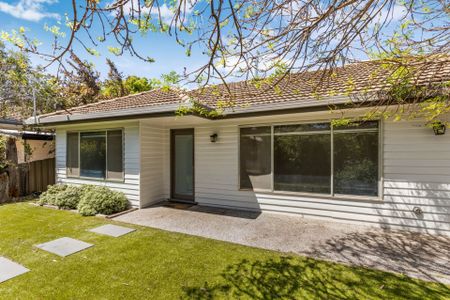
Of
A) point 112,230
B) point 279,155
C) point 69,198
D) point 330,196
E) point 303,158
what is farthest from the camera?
point 69,198

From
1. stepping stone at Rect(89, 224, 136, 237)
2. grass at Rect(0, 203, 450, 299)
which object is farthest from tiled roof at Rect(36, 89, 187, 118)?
grass at Rect(0, 203, 450, 299)

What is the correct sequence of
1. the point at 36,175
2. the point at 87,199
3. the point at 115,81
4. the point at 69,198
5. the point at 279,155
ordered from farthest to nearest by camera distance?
1. the point at 115,81
2. the point at 36,175
3. the point at 69,198
4. the point at 87,199
5. the point at 279,155

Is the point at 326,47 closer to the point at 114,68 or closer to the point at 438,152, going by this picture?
the point at 438,152

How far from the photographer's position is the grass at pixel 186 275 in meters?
2.98

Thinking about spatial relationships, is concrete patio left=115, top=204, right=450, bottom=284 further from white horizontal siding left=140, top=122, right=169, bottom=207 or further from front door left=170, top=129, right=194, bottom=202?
front door left=170, top=129, right=194, bottom=202

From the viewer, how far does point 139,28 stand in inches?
92.4

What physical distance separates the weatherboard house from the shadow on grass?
232cm

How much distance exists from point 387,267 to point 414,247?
1149 millimetres

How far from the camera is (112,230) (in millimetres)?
5230

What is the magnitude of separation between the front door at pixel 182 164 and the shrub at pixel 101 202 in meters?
1.62

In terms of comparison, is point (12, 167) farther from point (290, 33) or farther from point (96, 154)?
point (290, 33)

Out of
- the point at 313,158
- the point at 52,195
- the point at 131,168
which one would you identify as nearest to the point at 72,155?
the point at 52,195

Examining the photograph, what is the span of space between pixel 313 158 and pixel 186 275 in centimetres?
405

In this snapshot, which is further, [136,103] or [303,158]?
[136,103]
